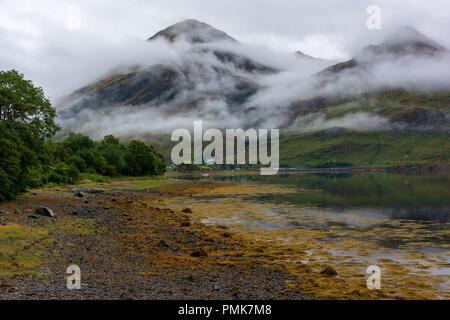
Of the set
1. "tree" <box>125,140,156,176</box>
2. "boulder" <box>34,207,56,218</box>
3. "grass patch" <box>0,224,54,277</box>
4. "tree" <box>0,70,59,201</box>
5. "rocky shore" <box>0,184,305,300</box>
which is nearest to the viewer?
"rocky shore" <box>0,184,305,300</box>

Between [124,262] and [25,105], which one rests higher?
[25,105]

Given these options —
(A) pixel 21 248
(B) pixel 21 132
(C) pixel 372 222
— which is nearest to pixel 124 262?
(A) pixel 21 248

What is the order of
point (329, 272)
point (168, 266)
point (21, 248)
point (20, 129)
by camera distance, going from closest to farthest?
1. point (21, 248)
2. point (329, 272)
3. point (168, 266)
4. point (20, 129)

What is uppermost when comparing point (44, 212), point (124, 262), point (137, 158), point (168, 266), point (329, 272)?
point (137, 158)

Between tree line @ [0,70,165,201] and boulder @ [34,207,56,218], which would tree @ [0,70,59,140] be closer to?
tree line @ [0,70,165,201]

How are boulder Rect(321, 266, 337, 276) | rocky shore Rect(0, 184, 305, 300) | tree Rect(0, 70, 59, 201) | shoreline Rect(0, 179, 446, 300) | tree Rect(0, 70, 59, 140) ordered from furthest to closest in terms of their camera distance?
tree Rect(0, 70, 59, 140), tree Rect(0, 70, 59, 201), boulder Rect(321, 266, 337, 276), shoreline Rect(0, 179, 446, 300), rocky shore Rect(0, 184, 305, 300)

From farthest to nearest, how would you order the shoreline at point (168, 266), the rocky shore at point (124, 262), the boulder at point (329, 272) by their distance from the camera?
the boulder at point (329, 272) → the shoreline at point (168, 266) → the rocky shore at point (124, 262)

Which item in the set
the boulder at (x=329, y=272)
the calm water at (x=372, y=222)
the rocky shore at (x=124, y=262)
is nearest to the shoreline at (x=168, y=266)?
the rocky shore at (x=124, y=262)

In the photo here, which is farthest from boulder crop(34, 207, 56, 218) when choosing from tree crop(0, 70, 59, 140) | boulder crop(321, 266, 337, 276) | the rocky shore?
boulder crop(321, 266, 337, 276)

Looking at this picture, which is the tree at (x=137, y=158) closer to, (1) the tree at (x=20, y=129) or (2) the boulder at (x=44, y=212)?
(1) the tree at (x=20, y=129)

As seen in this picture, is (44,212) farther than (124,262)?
Yes

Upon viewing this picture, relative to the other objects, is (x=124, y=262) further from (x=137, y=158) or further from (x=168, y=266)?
(x=137, y=158)

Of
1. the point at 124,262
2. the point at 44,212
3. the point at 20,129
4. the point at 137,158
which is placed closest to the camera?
the point at 124,262

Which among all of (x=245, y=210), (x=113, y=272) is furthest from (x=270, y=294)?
(x=245, y=210)
